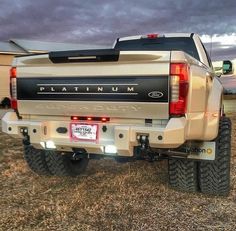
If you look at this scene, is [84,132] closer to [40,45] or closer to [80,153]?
[80,153]

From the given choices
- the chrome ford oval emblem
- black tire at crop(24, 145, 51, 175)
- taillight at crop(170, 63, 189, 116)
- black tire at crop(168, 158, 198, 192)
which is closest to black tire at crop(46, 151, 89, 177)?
black tire at crop(24, 145, 51, 175)

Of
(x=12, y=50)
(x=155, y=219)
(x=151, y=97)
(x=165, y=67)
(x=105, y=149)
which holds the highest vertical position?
(x=12, y=50)

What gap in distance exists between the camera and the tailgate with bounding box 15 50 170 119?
14.3 ft

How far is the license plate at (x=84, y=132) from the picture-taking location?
479 centimetres

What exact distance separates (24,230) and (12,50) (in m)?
28.3

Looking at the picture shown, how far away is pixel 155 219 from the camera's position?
455 centimetres

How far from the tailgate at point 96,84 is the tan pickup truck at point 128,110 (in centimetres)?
1

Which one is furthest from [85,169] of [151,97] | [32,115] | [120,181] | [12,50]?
[12,50]

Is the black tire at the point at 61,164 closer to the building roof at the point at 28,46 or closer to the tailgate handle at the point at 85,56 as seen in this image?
the tailgate handle at the point at 85,56

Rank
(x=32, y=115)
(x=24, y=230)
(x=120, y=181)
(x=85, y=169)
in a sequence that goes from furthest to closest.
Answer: (x=85, y=169) → (x=120, y=181) → (x=32, y=115) → (x=24, y=230)

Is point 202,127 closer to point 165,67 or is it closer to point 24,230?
point 165,67

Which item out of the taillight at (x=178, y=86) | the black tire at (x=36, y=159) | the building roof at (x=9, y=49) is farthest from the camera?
the building roof at (x=9, y=49)

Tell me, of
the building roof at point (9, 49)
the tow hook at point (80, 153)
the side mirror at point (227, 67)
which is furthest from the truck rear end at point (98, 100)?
the building roof at point (9, 49)

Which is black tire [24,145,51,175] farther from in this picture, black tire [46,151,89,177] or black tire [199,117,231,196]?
black tire [199,117,231,196]
